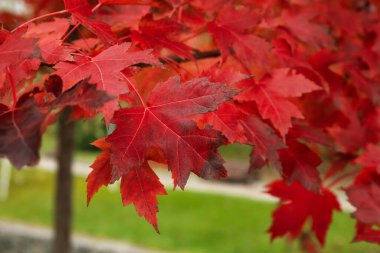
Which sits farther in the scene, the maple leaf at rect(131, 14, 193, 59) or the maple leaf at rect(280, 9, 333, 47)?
the maple leaf at rect(280, 9, 333, 47)

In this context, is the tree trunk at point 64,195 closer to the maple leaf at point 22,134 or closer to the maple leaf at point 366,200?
the maple leaf at point 366,200

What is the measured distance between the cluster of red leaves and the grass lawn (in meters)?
2.72

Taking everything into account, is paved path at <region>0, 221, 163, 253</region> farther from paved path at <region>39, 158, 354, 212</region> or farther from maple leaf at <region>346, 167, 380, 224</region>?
maple leaf at <region>346, 167, 380, 224</region>

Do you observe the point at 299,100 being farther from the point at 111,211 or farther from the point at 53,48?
the point at 111,211

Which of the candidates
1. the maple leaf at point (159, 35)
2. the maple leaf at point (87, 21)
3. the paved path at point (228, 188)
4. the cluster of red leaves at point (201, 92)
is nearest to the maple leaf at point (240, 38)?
the cluster of red leaves at point (201, 92)

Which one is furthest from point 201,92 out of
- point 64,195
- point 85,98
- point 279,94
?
point 64,195

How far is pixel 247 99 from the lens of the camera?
110 centimetres

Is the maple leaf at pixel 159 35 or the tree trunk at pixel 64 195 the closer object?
the maple leaf at pixel 159 35

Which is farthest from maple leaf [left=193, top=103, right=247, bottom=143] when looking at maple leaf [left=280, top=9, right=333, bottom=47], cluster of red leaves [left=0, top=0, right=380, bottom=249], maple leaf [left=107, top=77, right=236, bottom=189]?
maple leaf [left=280, top=9, right=333, bottom=47]

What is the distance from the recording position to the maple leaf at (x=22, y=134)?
644 mm

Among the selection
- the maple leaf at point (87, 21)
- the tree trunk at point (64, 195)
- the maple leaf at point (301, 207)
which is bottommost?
the tree trunk at point (64, 195)

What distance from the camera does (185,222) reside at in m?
5.22

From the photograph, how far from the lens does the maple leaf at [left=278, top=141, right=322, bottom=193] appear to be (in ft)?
3.75

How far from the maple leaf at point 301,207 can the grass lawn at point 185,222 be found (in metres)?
2.68
